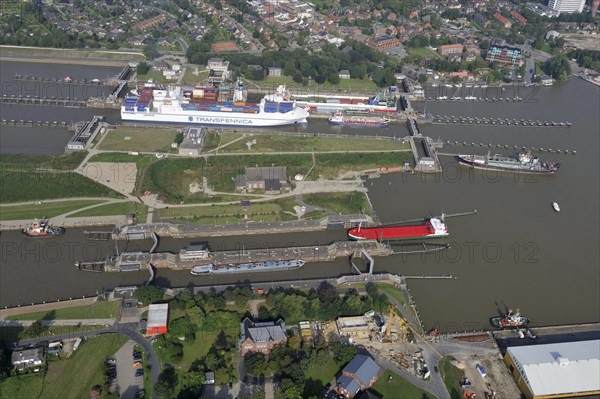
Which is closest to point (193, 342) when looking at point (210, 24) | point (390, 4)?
point (210, 24)

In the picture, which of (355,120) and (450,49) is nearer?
(355,120)

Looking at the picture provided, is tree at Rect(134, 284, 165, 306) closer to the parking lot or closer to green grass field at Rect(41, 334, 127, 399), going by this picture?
green grass field at Rect(41, 334, 127, 399)

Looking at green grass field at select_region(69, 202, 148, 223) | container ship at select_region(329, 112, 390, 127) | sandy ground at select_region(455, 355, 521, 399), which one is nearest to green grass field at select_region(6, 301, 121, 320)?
green grass field at select_region(69, 202, 148, 223)

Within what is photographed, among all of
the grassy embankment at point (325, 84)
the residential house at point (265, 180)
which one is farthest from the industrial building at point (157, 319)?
the grassy embankment at point (325, 84)

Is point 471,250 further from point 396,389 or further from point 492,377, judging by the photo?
point 396,389

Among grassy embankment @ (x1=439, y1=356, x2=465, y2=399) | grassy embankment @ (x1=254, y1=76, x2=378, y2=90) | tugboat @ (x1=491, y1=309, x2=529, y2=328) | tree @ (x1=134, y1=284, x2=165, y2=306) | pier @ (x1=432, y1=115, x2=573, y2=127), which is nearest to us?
grassy embankment @ (x1=439, y1=356, x2=465, y2=399)

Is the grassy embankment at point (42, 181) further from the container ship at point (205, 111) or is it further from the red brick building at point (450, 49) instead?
the red brick building at point (450, 49)

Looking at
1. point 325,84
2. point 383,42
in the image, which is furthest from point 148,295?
point 383,42
